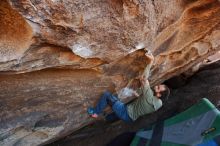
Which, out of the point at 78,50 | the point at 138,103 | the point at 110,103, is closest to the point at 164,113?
Answer: the point at 138,103

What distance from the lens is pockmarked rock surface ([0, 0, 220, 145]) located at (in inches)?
115

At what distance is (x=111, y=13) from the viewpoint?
308cm

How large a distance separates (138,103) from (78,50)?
5.40 ft

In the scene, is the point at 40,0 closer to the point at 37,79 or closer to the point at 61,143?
the point at 37,79

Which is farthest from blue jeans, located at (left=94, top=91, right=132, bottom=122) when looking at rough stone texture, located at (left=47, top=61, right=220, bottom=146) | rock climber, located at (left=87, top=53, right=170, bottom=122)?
rough stone texture, located at (left=47, top=61, right=220, bottom=146)

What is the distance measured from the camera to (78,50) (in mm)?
3279

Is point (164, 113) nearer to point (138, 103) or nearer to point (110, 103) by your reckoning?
point (138, 103)

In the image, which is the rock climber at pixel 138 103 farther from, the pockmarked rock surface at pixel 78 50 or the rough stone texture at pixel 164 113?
the rough stone texture at pixel 164 113

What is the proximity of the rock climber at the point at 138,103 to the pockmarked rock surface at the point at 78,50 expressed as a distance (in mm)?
119

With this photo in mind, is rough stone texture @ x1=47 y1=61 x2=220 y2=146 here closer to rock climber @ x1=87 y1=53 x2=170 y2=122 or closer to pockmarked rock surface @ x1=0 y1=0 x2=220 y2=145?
pockmarked rock surface @ x1=0 y1=0 x2=220 y2=145

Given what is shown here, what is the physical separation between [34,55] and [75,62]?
0.54 metres

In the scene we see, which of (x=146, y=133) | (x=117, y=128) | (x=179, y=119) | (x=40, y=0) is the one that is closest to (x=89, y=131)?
(x=117, y=128)

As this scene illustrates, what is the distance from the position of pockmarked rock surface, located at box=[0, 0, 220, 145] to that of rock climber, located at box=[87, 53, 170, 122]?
0.39 feet

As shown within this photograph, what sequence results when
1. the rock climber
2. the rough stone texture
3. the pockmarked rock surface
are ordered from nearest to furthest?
the pockmarked rock surface, the rock climber, the rough stone texture
